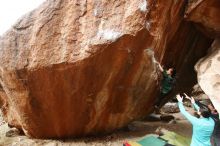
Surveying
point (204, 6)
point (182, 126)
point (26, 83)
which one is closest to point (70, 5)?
point (26, 83)

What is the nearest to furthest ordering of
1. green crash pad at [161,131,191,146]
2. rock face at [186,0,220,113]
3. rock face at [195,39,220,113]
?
1. rock face at [195,39,220,113]
2. rock face at [186,0,220,113]
3. green crash pad at [161,131,191,146]

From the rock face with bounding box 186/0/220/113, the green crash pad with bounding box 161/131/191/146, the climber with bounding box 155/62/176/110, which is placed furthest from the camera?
the climber with bounding box 155/62/176/110

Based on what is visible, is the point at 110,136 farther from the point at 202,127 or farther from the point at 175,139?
the point at 202,127

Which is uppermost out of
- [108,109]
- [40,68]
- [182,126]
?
[40,68]

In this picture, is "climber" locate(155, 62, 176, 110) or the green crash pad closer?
the green crash pad

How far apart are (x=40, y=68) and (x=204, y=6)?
446 centimetres

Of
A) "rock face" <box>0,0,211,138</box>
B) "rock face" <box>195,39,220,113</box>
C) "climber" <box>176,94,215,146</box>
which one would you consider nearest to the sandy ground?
"rock face" <box>0,0,211,138</box>

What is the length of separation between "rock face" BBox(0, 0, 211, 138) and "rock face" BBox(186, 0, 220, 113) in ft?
1.65

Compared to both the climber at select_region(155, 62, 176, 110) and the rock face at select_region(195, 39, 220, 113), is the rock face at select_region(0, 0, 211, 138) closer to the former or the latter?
the climber at select_region(155, 62, 176, 110)

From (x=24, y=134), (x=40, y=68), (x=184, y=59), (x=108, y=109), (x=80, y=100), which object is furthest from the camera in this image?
(x=184, y=59)

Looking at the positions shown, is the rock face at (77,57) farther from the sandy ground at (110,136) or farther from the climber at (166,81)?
the climber at (166,81)

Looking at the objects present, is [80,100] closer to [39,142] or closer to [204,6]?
[39,142]

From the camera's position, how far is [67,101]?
26.5ft

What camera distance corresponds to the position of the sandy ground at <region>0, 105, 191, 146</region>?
8516mm
